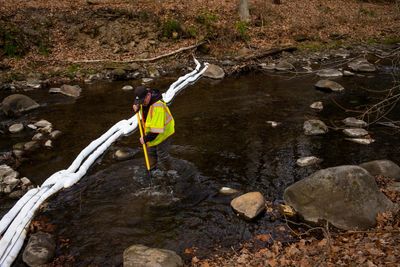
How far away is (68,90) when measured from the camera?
1562cm

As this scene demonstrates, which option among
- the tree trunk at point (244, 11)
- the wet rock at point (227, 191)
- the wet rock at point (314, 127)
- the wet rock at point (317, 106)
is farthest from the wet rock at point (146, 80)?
the wet rock at point (227, 191)

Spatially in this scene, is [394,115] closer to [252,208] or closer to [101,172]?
[252,208]

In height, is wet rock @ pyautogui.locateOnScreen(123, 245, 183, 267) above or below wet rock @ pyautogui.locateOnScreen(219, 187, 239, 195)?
above

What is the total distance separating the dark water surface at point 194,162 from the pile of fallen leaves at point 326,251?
1.42ft

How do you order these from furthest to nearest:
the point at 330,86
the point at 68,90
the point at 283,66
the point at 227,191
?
the point at 283,66 < the point at 68,90 < the point at 330,86 < the point at 227,191

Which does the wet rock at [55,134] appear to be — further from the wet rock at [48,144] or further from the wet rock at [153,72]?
the wet rock at [153,72]

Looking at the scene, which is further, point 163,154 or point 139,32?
point 139,32

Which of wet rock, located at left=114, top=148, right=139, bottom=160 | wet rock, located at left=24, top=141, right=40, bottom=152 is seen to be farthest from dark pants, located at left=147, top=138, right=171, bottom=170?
wet rock, located at left=24, top=141, right=40, bottom=152

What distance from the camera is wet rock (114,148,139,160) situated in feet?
32.2

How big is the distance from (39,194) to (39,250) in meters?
1.62

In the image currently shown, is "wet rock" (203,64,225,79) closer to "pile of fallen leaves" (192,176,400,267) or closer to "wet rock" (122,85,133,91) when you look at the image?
"wet rock" (122,85,133,91)

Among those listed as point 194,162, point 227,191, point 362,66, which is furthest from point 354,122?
point 362,66

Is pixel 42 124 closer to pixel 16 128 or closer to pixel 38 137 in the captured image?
pixel 16 128

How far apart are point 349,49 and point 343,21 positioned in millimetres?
5366
